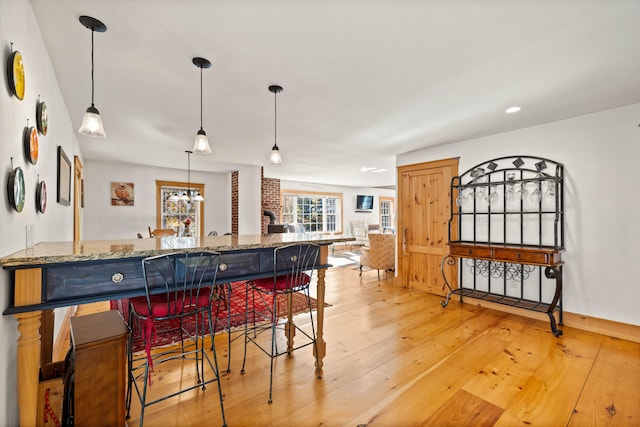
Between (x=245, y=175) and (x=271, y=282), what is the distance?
16.6 ft

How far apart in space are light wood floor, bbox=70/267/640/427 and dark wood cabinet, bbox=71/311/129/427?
0.96ft

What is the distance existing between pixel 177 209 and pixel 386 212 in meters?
8.09

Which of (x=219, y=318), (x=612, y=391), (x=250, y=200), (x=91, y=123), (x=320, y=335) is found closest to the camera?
(x=91, y=123)

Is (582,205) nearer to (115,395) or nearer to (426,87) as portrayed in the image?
(426,87)

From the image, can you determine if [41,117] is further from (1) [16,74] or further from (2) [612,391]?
(2) [612,391]

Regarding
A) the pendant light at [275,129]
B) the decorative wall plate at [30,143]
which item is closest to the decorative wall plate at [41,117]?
the decorative wall plate at [30,143]

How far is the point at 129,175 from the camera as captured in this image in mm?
6359

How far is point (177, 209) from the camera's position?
705 cm

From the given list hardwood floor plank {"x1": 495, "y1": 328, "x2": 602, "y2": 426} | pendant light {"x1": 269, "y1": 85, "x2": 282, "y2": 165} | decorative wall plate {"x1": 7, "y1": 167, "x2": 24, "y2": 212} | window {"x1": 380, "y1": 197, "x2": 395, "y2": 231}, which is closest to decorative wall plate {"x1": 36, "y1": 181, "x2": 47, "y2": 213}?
decorative wall plate {"x1": 7, "y1": 167, "x2": 24, "y2": 212}

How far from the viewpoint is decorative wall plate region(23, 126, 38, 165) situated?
60.5 inches

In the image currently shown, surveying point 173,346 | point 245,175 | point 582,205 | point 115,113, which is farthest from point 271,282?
point 245,175

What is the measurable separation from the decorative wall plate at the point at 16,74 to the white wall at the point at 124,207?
5508mm

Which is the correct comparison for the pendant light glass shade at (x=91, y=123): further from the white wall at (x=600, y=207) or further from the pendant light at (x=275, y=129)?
the white wall at (x=600, y=207)

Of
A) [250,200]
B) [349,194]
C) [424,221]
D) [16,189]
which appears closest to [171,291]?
[16,189]
